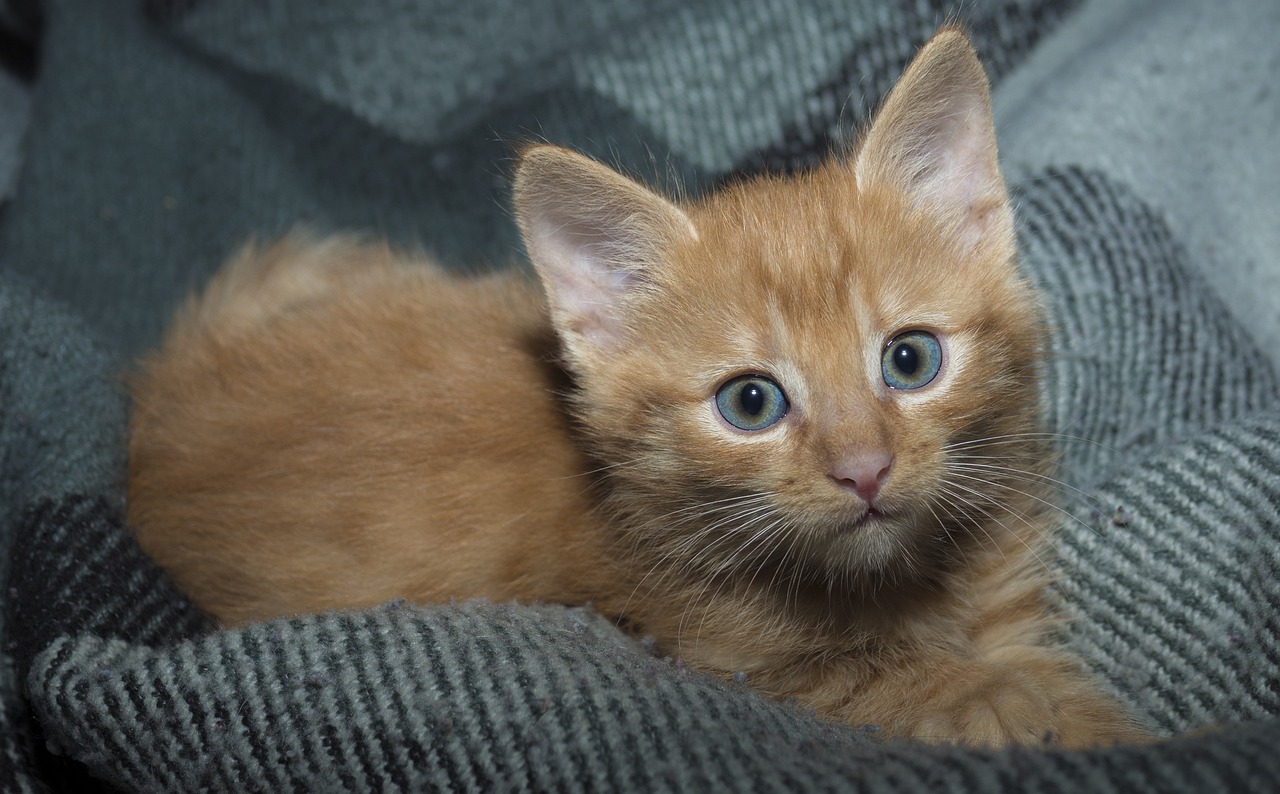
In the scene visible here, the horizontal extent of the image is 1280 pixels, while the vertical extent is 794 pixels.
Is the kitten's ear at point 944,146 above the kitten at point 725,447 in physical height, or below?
above

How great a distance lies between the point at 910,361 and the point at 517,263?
85cm

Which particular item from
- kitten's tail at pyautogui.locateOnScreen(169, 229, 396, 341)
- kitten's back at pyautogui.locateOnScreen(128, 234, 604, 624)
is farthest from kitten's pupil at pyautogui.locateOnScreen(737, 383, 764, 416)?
kitten's tail at pyautogui.locateOnScreen(169, 229, 396, 341)

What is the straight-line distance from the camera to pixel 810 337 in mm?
1146

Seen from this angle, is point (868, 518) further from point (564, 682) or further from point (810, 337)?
point (564, 682)

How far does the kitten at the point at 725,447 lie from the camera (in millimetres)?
1155

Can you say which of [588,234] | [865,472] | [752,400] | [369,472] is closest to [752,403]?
[752,400]

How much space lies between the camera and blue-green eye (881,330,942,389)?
3.79 feet

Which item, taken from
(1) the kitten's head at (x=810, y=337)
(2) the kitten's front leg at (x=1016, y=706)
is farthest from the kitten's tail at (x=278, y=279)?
(2) the kitten's front leg at (x=1016, y=706)

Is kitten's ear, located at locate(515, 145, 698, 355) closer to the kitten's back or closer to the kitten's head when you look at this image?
the kitten's head

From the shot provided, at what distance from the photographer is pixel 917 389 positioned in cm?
116

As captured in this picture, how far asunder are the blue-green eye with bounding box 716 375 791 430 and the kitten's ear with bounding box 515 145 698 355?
0.19 meters

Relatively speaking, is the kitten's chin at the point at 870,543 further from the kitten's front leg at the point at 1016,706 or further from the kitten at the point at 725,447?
the kitten's front leg at the point at 1016,706

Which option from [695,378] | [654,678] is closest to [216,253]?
[695,378]

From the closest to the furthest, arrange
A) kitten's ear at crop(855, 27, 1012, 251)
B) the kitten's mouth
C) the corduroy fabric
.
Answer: the corduroy fabric < the kitten's mouth < kitten's ear at crop(855, 27, 1012, 251)
